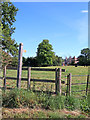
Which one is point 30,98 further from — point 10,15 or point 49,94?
point 10,15

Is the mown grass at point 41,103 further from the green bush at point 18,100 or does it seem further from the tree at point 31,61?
the tree at point 31,61

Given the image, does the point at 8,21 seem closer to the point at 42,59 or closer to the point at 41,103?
the point at 41,103

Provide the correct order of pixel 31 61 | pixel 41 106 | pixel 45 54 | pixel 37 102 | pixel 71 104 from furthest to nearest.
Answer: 1. pixel 31 61
2. pixel 45 54
3. pixel 71 104
4. pixel 37 102
5. pixel 41 106

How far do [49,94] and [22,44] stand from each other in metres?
2.58

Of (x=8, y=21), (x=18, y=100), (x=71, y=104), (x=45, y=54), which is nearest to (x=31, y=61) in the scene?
(x=45, y=54)

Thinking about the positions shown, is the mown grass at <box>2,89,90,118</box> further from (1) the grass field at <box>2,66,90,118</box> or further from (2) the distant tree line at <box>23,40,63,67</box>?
(2) the distant tree line at <box>23,40,63,67</box>

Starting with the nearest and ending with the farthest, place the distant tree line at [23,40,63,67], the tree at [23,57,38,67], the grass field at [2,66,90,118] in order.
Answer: the grass field at [2,66,90,118]
the distant tree line at [23,40,63,67]
the tree at [23,57,38,67]

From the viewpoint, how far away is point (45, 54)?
5378 centimetres

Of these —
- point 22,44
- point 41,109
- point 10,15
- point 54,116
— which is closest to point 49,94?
point 41,109

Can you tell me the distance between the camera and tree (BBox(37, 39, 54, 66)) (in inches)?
2069

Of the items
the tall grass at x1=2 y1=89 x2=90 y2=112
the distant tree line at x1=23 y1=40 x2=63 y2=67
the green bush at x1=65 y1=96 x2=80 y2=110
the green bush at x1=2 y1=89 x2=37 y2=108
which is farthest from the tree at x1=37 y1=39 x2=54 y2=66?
the green bush at x1=2 y1=89 x2=37 y2=108

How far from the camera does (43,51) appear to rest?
55781mm

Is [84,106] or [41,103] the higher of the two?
[41,103]

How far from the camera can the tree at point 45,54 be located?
52.6 m
